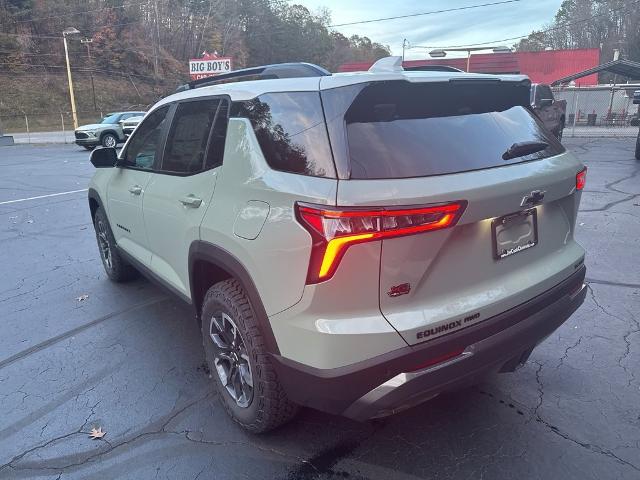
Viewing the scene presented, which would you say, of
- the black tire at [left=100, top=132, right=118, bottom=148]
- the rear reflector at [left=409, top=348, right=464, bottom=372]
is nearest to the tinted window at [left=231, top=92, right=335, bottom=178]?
the rear reflector at [left=409, top=348, right=464, bottom=372]

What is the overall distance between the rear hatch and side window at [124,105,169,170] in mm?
1906

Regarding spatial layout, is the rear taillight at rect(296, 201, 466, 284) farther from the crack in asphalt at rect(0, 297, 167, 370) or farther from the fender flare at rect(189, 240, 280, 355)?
the crack in asphalt at rect(0, 297, 167, 370)

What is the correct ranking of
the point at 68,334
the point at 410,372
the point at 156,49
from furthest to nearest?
the point at 156,49 → the point at 68,334 → the point at 410,372

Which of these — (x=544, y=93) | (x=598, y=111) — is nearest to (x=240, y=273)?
(x=544, y=93)

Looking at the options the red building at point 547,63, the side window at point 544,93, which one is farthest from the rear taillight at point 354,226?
the red building at point 547,63

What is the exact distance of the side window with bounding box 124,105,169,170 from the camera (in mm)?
3646

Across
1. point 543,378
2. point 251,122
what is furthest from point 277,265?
point 543,378

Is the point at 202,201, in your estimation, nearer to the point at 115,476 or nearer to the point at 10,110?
the point at 115,476

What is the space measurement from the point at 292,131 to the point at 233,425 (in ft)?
5.50

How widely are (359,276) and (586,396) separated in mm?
1883

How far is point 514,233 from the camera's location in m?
2.29

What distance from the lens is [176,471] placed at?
245cm

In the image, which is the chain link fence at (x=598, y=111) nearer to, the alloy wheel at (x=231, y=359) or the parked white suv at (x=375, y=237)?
the parked white suv at (x=375, y=237)

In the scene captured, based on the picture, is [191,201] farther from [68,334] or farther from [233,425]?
[68,334]
